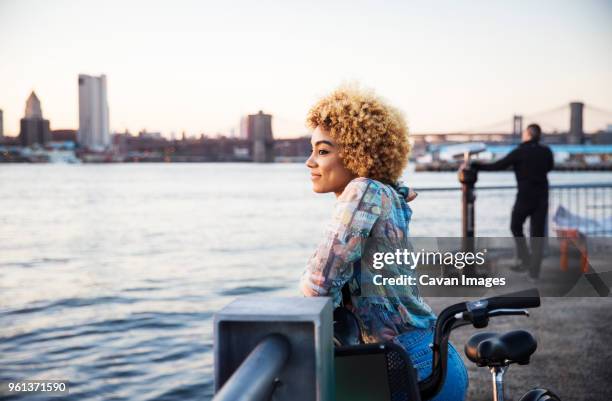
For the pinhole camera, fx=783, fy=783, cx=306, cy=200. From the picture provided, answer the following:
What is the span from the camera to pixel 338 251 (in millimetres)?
1942

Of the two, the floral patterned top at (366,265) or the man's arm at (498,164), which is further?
the man's arm at (498,164)

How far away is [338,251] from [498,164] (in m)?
8.62

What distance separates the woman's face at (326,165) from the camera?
7.71 feet

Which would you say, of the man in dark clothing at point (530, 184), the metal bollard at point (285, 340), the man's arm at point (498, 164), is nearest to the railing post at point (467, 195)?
the man's arm at point (498, 164)

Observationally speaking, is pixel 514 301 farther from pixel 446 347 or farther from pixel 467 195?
pixel 467 195

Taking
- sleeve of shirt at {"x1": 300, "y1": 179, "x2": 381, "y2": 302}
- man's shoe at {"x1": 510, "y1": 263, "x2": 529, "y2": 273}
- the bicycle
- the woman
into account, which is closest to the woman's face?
the woman

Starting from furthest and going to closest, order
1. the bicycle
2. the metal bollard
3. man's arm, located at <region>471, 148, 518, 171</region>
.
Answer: man's arm, located at <region>471, 148, 518, 171</region> < the bicycle < the metal bollard

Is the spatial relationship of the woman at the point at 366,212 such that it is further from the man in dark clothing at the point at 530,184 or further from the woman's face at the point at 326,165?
the man in dark clothing at the point at 530,184

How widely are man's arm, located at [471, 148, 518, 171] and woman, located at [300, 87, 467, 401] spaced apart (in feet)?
24.8

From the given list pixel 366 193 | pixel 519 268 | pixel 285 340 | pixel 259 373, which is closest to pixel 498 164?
pixel 519 268

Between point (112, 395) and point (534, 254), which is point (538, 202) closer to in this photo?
point (534, 254)

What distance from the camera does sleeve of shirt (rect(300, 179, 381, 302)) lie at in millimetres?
1943

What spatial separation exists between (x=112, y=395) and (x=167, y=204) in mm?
56989

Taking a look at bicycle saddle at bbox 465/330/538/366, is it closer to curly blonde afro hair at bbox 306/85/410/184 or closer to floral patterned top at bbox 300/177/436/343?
floral patterned top at bbox 300/177/436/343
